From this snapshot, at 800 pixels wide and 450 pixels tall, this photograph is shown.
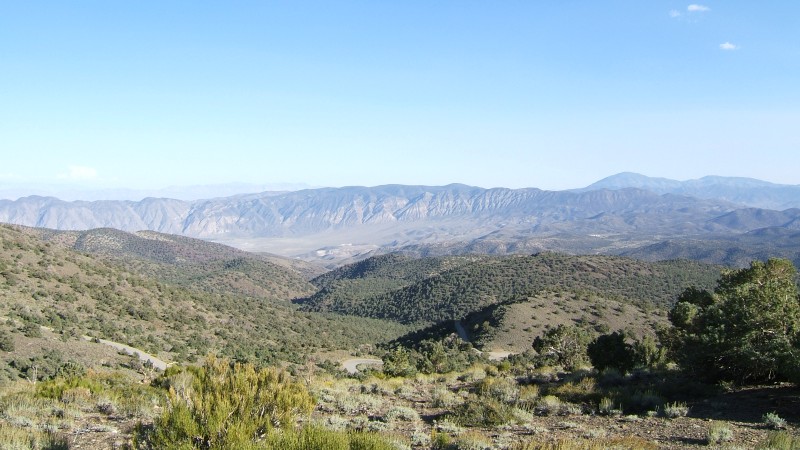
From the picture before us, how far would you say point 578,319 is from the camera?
58438mm

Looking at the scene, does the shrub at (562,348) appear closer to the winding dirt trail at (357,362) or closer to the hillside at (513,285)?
the winding dirt trail at (357,362)

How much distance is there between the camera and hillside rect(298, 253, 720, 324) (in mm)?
83250

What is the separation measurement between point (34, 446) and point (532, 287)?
277 ft

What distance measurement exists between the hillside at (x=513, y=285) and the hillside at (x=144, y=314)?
1898cm

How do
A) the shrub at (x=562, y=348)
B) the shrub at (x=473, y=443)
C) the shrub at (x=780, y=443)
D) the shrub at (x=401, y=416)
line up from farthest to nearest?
the shrub at (x=562, y=348)
the shrub at (x=401, y=416)
the shrub at (x=473, y=443)
the shrub at (x=780, y=443)

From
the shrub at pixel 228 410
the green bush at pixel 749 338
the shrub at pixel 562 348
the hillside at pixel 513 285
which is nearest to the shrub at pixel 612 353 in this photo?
the shrub at pixel 562 348

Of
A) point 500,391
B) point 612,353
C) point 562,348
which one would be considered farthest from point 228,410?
point 562,348

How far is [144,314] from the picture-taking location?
153 ft

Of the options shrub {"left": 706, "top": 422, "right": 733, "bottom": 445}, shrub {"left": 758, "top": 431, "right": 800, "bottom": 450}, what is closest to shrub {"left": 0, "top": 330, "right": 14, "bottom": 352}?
shrub {"left": 706, "top": 422, "right": 733, "bottom": 445}

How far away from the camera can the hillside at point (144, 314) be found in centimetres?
3884

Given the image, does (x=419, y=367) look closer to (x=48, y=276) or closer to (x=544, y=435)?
(x=544, y=435)

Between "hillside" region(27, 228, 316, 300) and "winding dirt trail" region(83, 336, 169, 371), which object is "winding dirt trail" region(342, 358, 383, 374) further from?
"hillside" region(27, 228, 316, 300)

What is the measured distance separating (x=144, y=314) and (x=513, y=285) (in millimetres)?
60400

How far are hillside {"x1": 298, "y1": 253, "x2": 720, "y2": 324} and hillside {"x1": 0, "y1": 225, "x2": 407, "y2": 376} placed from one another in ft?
62.3
